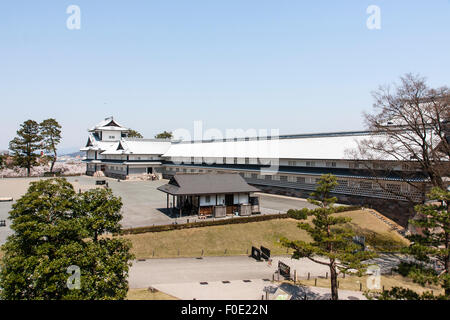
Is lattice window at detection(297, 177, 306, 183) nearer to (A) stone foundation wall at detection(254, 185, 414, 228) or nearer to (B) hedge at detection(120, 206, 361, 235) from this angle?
(A) stone foundation wall at detection(254, 185, 414, 228)

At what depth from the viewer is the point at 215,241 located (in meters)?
24.6

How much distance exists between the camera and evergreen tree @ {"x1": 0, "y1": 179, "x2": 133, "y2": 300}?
403 inches

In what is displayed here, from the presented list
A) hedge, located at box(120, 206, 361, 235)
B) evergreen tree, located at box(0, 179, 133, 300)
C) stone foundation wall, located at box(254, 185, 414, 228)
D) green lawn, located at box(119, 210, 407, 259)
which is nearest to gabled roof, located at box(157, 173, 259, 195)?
hedge, located at box(120, 206, 361, 235)


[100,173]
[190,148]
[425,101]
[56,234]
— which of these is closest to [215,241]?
[56,234]

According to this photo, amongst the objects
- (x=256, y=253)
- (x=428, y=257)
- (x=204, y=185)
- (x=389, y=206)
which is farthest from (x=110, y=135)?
(x=428, y=257)

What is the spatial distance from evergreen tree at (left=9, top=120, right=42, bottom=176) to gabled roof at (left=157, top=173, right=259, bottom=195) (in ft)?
157

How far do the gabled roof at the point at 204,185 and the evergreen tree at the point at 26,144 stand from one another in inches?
1882

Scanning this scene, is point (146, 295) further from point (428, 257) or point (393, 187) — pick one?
point (393, 187)

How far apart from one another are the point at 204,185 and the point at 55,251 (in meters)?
20.2

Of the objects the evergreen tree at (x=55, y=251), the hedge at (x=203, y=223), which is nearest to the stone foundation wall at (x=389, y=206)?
the hedge at (x=203, y=223)

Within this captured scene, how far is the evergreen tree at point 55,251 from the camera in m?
10.2

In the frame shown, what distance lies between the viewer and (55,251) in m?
10.9

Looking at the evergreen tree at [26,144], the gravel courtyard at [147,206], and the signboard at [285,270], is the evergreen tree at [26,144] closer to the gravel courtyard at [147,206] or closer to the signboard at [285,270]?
the gravel courtyard at [147,206]
